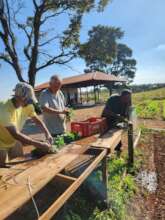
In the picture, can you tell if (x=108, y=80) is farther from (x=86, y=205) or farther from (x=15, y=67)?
(x=86, y=205)

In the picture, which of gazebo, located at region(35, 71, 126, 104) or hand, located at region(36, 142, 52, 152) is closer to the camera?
hand, located at region(36, 142, 52, 152)

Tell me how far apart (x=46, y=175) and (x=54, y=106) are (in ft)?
5.95

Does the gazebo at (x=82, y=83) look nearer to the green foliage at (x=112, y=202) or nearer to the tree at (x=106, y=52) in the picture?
the tree at (x=106, y=52)

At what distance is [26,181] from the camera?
6.73 ft

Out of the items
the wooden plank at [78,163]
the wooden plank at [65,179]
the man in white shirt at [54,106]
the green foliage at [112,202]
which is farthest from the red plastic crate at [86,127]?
the wooden plank at [65,179]

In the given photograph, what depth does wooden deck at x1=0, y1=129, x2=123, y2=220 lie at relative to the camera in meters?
1.75

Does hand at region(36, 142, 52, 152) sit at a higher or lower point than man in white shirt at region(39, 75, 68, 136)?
lower

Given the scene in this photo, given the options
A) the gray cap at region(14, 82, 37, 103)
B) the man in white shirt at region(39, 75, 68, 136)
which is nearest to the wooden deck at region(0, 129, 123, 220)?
the man in white shirt at region(39, 75, 68, 136)

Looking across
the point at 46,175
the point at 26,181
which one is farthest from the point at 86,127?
the point at 26,181

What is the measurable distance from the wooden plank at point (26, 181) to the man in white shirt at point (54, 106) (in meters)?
1.18

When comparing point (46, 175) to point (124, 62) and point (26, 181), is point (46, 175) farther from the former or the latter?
point (124, 62)

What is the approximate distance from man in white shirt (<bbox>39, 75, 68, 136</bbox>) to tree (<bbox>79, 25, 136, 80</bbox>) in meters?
12.7

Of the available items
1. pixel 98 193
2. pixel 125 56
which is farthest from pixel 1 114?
pixel 125 56

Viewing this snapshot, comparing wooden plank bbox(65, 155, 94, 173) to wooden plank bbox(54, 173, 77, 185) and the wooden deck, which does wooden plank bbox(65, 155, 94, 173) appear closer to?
the wooden deck
